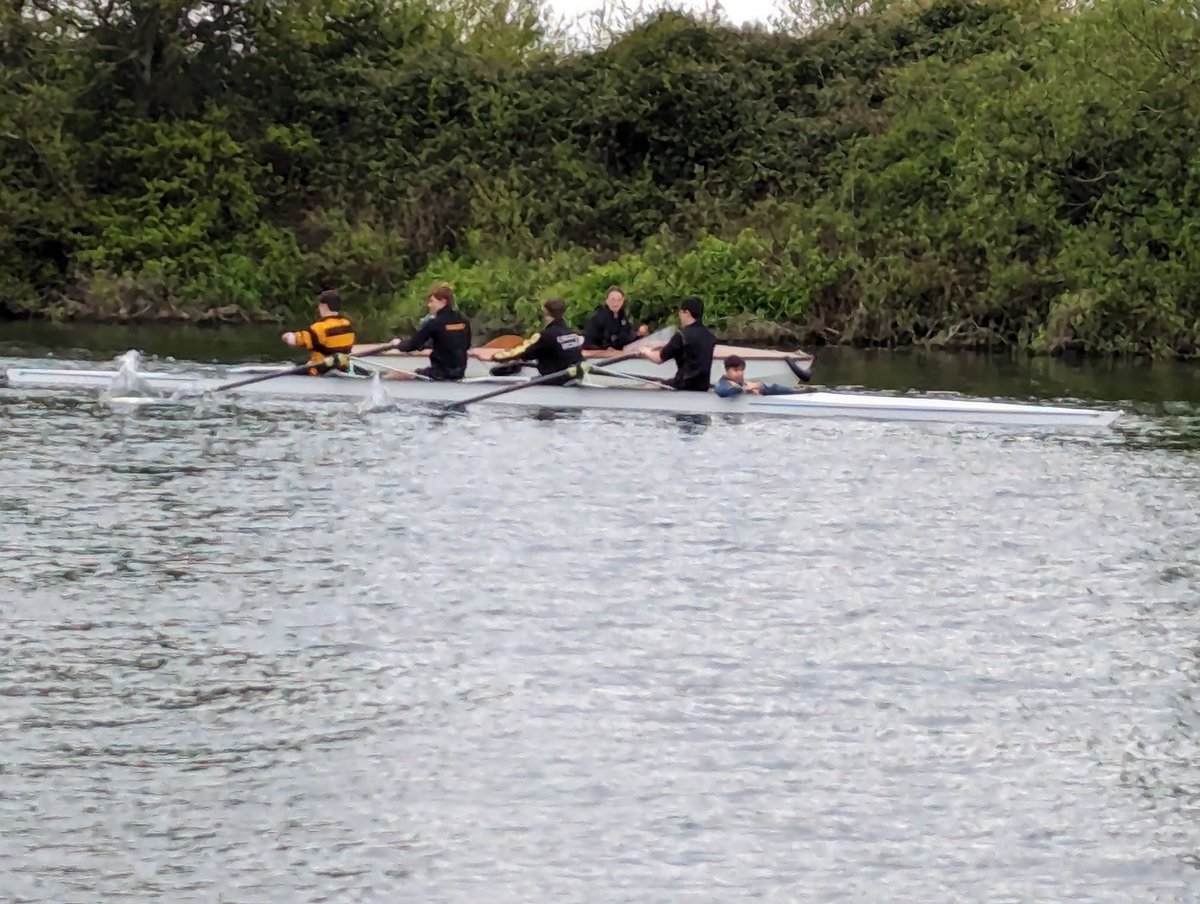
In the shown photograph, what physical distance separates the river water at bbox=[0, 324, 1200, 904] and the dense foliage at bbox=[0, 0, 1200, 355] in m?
19.0

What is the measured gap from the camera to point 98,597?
13.7 metres

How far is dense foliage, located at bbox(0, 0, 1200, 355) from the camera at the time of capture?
1537 inches

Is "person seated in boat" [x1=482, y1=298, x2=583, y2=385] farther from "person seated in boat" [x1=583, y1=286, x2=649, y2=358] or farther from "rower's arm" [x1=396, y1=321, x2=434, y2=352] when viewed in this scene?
"person seated in boat" [x1=583, y1=286, x2=649, y2=358]

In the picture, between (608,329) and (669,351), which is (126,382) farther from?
(669,351)

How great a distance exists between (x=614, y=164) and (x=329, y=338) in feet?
85.9

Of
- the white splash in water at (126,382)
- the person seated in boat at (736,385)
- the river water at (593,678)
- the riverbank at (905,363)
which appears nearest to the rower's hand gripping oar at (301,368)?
the white splash in water at (126,382)

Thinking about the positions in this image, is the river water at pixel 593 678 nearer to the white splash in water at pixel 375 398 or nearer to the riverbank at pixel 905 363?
the white splash in water at pixel 375 398

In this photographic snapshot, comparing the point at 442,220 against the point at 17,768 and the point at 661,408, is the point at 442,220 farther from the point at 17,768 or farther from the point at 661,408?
the point at 17,768

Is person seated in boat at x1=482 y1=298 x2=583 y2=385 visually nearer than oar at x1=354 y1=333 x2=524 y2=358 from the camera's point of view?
Yes

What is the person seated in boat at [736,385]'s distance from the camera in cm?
2339

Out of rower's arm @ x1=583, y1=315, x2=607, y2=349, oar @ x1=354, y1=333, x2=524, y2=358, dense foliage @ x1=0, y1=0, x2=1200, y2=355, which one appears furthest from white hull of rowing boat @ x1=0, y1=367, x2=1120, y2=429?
dense foliage @ x1=0, y1=0, x2=1200, y2=355

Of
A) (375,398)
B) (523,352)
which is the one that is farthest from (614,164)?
(375,398)

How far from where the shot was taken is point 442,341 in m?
25.0

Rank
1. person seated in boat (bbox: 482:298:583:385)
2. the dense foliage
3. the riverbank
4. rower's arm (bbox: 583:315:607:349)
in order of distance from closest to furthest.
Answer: person seated in boat (bbox: 482:298:583:385)
rower's arm (bbox: 583:315:607:349)
the riverbank
the dense foliage
